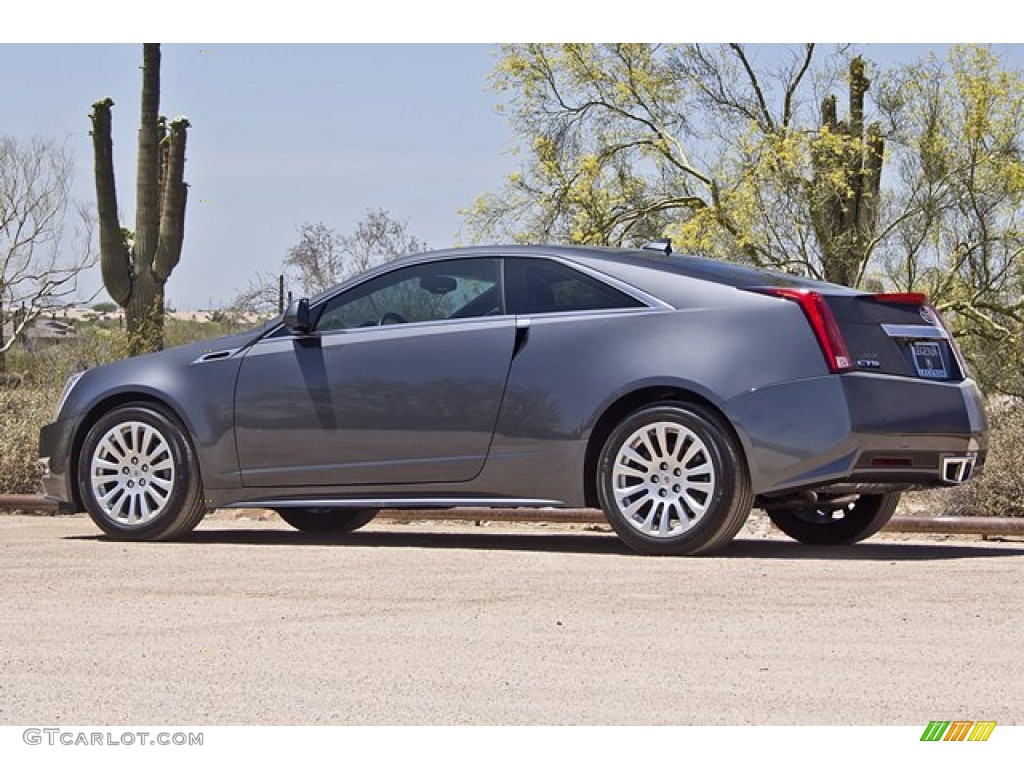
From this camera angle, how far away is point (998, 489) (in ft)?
43.8

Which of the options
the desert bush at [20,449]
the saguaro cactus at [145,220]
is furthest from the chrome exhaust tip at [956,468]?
the saguaro cactus at [145,220]

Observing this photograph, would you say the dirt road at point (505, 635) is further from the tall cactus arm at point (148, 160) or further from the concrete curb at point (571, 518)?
the tall cactus arm at point (148, 160)

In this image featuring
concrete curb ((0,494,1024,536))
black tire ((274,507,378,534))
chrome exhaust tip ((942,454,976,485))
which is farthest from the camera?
black tire ((274,507,378,534))

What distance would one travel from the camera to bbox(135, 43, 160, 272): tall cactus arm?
31516mm

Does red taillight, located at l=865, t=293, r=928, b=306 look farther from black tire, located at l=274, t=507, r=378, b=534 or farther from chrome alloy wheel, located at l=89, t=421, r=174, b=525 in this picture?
chrome alloy wheel, located at l=89, t=421, r=174, b=525

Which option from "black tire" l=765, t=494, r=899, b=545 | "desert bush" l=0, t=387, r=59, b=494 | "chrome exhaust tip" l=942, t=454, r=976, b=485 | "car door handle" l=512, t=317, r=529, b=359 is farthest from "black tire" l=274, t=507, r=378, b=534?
"desert bush" l=0, t=387, r=59, b=494

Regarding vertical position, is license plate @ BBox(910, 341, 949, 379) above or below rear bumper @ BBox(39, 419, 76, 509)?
above

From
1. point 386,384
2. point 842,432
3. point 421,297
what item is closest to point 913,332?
point 842,432

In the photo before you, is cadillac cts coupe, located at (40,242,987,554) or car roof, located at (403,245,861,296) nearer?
cadillac cts coupe, located at (40,242,987,554)

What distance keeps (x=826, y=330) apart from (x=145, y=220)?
990 inches

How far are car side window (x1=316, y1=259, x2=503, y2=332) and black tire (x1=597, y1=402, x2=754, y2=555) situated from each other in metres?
1.14

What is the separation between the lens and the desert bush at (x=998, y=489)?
13219 millimetres
